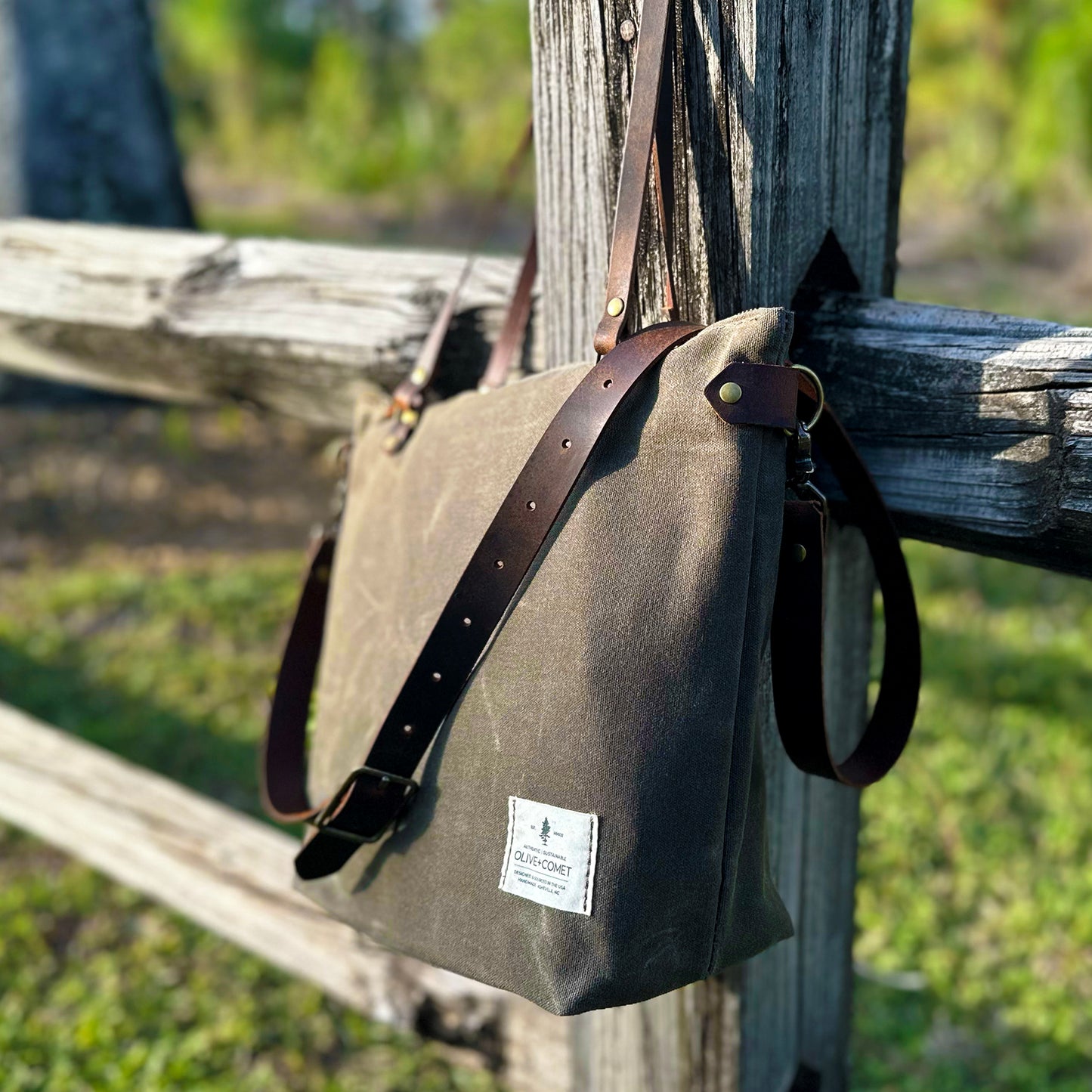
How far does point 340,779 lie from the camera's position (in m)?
1.20

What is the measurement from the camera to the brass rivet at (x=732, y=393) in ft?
2.84

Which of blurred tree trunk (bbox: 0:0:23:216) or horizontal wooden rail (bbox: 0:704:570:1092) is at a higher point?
blurred tree trunk (bbox: 0:0:23:216)

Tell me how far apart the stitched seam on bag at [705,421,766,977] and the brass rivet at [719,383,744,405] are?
5 centimetres

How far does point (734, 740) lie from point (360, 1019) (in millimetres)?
1734

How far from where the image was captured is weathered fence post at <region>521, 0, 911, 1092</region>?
981 mm

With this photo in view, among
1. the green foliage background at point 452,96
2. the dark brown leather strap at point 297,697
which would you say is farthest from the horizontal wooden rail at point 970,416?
the green foliage background at point 452,96

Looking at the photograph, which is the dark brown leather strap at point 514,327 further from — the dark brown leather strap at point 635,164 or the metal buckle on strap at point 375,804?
the metal buckle on strap at point 375,804

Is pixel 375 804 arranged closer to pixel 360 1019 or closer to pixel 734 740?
pixel 734 740

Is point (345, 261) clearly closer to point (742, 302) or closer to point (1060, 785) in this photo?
point (742, 302)

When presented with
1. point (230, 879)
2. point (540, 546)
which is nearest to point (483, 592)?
point (540, 546)

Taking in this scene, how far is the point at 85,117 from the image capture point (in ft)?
14.4

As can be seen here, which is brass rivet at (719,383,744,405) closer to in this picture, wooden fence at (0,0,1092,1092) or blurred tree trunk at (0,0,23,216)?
wooden fence at (0,0,1092,1092)

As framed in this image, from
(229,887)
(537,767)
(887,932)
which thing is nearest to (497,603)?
(537,767)

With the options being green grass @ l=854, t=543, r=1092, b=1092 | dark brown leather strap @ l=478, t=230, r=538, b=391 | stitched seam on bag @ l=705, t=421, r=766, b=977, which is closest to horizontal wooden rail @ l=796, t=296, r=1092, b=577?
stitched seam on bag @ l=705, t=421, r=766, b=977
